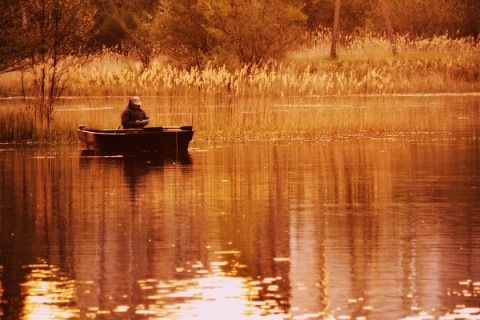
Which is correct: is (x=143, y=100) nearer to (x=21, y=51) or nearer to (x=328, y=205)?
(x=21, y=51)

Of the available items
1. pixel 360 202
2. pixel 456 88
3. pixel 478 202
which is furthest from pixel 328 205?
pixel 456 88

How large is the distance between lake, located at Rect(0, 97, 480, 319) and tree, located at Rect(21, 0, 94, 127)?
817 cm

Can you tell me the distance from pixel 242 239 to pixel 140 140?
1481cm

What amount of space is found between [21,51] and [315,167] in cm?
1204

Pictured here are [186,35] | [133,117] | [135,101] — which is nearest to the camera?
[135,101]

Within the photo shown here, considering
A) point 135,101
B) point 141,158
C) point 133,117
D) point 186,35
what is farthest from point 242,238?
point 186,35

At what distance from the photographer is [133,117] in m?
31.7

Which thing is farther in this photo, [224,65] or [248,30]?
[248,30]

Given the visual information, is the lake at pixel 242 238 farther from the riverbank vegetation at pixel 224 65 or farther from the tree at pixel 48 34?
the riverbank vegetation at pixel 224 65

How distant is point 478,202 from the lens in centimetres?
2000

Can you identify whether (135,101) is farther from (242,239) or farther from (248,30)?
(248,30)

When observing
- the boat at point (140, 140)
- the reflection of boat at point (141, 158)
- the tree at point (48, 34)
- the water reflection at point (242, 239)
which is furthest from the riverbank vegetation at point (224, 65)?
the water reflection at point (242, 239)

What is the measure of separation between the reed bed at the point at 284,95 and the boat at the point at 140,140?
491 cm

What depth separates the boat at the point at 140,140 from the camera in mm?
31000
